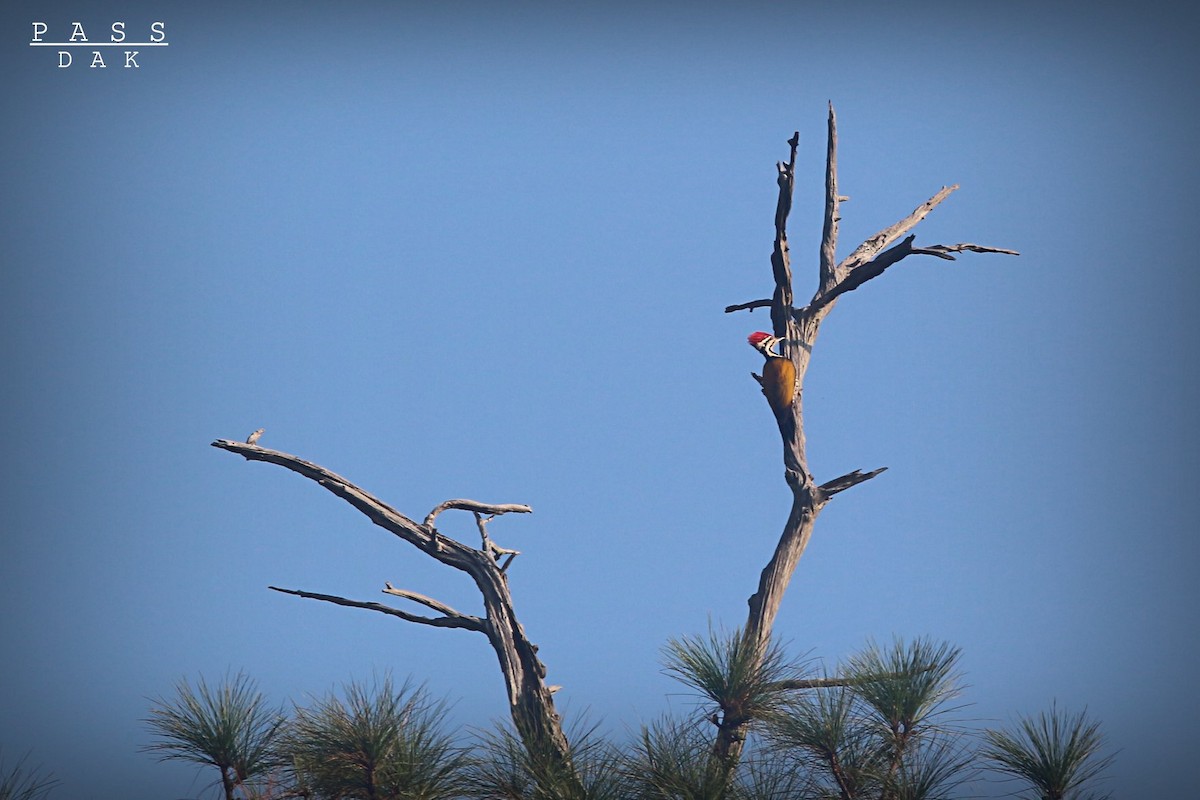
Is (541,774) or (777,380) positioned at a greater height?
(777,380)

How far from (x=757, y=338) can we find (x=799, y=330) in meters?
0.17

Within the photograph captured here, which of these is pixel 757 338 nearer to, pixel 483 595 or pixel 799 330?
pixel 799 330

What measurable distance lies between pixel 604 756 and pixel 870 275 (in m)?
2.14

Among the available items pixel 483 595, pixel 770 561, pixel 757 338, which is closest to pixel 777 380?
pixel 757 338

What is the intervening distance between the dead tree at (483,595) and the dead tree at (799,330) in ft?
2.37

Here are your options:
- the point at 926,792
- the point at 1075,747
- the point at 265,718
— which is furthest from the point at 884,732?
the point at 265,718

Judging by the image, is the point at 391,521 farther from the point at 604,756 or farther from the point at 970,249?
the point at 970,249

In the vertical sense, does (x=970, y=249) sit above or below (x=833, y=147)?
below

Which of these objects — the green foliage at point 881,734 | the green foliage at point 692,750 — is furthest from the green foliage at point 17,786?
the green foliage at point 881,734

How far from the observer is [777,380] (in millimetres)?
6344

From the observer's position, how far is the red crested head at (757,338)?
6.48 m

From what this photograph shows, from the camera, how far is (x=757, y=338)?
649 cm

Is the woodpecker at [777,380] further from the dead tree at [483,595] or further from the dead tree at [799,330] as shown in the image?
the dead tree at [483,595]

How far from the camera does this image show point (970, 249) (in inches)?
249
